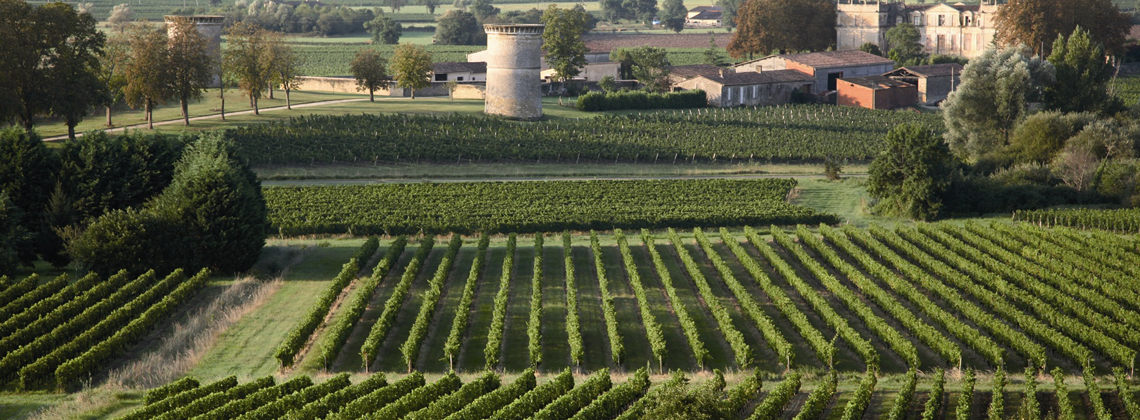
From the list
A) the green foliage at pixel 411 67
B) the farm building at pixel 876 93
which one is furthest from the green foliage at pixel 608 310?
the farm building at pixel 876 93

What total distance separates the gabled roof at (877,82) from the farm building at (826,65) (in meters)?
3.78

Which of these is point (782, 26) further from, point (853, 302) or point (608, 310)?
point (608, 310)

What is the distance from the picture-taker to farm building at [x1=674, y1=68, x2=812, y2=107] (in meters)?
93.2

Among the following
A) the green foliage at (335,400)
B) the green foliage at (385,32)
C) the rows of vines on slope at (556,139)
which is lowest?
the green foliage at (335,400)

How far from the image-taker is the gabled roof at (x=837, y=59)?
332ft

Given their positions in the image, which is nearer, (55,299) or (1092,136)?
(55,299)

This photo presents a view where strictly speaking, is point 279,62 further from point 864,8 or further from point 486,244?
point 864,8

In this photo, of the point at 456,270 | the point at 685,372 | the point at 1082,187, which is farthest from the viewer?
the point at 1082,187

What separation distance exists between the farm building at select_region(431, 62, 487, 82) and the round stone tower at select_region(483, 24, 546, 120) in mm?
15710

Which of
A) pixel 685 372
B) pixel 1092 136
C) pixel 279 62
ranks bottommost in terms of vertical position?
pixel 685 372

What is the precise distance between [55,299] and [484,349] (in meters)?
14.2

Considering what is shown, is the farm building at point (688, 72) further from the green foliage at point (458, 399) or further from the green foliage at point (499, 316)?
the green foliage at point (458, 399)

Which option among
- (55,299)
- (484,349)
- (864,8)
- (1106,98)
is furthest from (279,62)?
(864,8)

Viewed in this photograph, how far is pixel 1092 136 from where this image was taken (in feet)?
200
